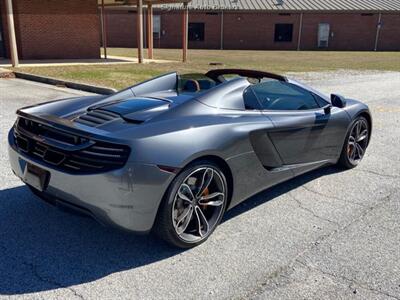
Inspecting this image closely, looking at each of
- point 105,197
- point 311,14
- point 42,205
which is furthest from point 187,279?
point 311,14

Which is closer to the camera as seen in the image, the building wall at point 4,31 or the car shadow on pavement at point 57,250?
the car shadow on pavement at point 57,250

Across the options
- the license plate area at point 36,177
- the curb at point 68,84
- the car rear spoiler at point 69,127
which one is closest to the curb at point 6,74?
the curb at point 68,84

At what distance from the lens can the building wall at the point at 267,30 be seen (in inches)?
1483

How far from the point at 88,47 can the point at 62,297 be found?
1910 centimetres

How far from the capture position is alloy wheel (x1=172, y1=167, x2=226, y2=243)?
9.87 ft

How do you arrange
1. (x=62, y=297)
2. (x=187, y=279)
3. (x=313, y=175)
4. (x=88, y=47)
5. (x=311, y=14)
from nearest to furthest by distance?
(x=62, y=297) → (x=187, y=279) → (x=313, y=175) → (x=88, y=47) → (x=311, y=14)

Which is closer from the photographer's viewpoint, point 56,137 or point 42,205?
point 56,137

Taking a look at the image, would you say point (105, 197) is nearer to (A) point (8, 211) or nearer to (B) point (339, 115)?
(A) point (8, 211)

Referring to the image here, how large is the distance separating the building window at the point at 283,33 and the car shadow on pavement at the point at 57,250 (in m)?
37.4

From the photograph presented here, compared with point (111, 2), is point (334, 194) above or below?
below

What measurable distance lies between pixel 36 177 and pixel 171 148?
1053 mm

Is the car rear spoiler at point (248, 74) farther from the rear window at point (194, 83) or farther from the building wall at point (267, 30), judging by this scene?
the building wall at point (267, 30)

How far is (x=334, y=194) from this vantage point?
427cm

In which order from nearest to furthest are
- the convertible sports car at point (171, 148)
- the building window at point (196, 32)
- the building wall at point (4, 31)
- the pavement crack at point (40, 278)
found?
1. the pavement crack at point (40, 278)
2. the convertible sports car at point (171, 148)
3. the building wall at point (4, 31)
4. the building window at point (196, 32)
